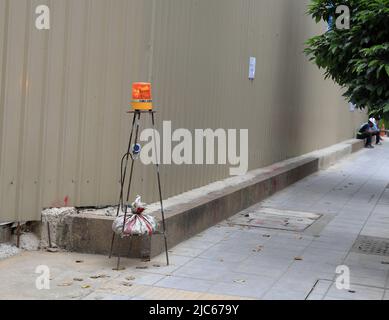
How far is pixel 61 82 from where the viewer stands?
6973mm

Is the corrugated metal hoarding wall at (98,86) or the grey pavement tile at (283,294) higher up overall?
the corrugated metal hoarding wall at (98,86)

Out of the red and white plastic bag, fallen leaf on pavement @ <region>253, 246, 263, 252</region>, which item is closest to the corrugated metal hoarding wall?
the red and white plastic bag

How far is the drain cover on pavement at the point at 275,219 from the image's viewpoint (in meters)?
9.33

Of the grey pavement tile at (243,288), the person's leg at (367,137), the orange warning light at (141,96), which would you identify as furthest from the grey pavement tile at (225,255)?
the person's leg at (367,137)

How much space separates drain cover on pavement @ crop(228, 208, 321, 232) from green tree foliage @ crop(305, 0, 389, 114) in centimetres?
236

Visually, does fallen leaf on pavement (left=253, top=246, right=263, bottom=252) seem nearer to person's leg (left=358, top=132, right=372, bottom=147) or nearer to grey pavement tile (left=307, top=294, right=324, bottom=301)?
grey pavement tile (left=307, top=294, right=324, bottom=301)

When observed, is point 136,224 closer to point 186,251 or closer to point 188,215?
point 186,251

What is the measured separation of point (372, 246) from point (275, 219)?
200 cm

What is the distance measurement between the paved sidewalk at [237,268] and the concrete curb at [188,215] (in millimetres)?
150

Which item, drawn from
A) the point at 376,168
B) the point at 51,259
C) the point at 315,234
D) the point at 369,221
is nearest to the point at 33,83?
the point at 51,259

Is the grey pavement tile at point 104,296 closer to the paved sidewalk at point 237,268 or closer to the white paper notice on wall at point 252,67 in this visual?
the paved sidewalk at point 237,268

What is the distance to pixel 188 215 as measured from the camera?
8047 millimetres
